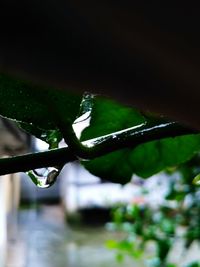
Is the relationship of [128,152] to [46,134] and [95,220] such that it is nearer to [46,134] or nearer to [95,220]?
[46,134]

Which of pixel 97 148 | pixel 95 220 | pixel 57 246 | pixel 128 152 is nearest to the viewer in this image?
pixel 97 148

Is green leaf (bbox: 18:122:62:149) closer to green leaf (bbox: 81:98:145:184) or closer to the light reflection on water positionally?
green leaf (bbox: 81:98:145:184)

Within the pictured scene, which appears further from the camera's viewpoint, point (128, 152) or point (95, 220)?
point (95, 220)

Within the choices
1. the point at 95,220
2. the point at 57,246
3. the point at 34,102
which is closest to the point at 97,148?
the point at 34,102

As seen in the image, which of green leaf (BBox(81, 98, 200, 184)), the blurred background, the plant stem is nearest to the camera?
the plant stem

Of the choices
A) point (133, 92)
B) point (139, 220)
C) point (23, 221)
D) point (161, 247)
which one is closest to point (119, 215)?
point (139, 220)

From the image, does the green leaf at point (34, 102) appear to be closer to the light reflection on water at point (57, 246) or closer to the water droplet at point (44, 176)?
the water droplet at point (44, 176)

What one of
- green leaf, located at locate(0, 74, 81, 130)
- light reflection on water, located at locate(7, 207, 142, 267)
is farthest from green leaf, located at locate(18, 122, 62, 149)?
light reflection on water, located at locate(7, 207, 142, 267)
